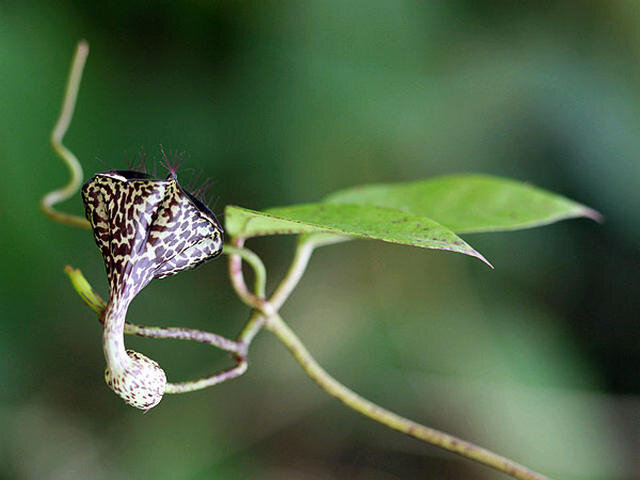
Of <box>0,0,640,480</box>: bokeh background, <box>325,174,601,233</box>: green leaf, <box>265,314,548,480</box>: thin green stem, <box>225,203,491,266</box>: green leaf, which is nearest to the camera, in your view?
<box>225,203,491,266</box>: green leaf

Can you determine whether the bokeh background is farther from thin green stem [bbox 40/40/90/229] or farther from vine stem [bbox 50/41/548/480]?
vine stem [bbox 50/41/548/480]

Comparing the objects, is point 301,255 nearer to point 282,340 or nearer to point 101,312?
point 282,340

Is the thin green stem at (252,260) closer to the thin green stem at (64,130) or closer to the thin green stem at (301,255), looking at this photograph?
the thin green stem at (301,255)

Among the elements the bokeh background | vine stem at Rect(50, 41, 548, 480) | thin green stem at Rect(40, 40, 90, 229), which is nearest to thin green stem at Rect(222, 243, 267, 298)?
vine stem at Rect(50, 41, 548, 480)

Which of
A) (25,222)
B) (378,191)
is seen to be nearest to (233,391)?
(25,222)

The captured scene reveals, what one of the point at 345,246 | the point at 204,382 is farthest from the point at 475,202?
the point at 345,246

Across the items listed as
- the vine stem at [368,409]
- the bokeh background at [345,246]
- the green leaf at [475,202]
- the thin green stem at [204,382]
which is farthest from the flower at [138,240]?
the bokeh background at [345,246]
